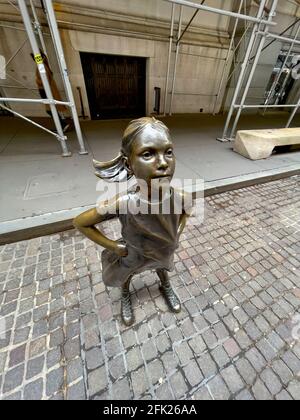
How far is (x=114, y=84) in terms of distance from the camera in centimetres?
721

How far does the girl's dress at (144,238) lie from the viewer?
1.11m

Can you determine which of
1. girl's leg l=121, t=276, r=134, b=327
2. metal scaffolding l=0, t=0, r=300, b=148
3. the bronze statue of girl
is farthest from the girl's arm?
metal scaffolding l=0, t=0, r=300, b=148

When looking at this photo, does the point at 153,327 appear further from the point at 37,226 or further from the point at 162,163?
the point at 37,226

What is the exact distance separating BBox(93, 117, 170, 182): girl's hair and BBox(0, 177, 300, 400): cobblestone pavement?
1.32 meters

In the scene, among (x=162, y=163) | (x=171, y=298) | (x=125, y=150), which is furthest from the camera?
(x=171, y=298)

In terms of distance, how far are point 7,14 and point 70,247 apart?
7352mm

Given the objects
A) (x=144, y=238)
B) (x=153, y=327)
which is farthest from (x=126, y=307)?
(x=144, y=238)

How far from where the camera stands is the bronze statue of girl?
0.87m

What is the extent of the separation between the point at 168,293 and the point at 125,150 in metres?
1.45

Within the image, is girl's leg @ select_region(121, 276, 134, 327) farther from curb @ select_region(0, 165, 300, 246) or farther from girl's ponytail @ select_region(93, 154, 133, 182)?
curb @ select_region(0, 165, 300, 246)

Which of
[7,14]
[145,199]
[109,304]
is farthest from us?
[7,14]
